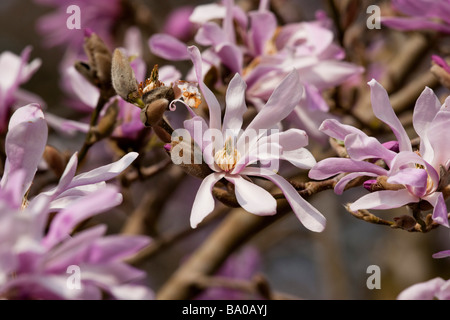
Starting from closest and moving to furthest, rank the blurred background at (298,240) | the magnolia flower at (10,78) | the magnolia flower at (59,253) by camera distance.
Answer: the magnolia flower at (59,253) → the magnolia flower at (10,78) → the blurred background at (298,240)

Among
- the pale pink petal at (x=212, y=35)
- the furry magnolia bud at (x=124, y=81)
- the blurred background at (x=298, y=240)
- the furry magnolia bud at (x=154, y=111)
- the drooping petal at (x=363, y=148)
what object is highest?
the pale pink petal at (x=212, y=35)

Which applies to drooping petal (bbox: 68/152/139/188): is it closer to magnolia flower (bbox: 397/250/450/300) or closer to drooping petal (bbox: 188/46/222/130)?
drooping petal (bbox: 188/46/222/130)

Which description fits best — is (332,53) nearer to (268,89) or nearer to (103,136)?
(268,89)

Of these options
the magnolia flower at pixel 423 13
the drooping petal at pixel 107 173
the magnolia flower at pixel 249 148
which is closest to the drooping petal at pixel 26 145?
the drooping petal at pixel 107 173

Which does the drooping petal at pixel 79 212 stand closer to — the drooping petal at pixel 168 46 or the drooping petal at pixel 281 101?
the drooping petal at pixel 281 101

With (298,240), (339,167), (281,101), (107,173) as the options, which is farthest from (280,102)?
(298,240)

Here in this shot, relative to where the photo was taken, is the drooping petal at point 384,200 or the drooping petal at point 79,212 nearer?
the drooping petal at point 79,212
